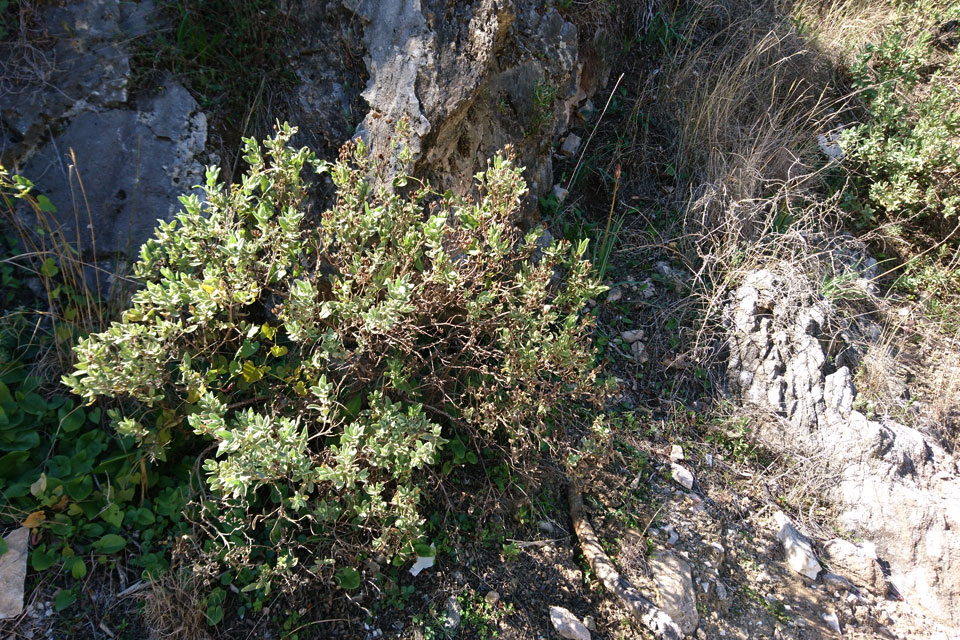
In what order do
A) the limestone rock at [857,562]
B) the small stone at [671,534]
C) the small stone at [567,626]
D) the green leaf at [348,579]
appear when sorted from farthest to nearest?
the limestone rock at [857,562] < the small stone at [671,534] < the small stone at [567,626] < the green leaf at [348,579]

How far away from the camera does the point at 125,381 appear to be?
2.00 meters

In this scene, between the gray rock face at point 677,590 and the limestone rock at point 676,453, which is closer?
the gray rock face at point 677,590

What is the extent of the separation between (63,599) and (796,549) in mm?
3177

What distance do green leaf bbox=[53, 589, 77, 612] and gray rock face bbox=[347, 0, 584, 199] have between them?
2.16m

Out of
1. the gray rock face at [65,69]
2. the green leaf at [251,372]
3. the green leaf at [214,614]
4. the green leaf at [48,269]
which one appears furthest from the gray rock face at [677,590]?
the gray rock face at [65,69]

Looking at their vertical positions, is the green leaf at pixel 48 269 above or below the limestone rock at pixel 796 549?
above

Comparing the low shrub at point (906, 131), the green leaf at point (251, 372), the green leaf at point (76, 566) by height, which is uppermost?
the low shrub at point (906, 131)

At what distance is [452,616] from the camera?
7.69ft

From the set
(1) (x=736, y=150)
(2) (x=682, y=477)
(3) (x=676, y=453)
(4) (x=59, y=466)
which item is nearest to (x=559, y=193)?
(1) (x=736, y=150)

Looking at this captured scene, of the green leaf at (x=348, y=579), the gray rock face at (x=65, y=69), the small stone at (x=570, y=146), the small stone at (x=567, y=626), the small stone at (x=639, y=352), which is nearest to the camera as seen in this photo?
the green leaf at (x=348, y=579)

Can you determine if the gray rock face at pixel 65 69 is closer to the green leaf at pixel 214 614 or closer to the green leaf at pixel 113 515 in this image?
the green leaf at pixel 113 515

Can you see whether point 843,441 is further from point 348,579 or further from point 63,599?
point 63,599

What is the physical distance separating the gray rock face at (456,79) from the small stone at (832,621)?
8.84ft

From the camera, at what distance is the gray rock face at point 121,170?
2.71m
